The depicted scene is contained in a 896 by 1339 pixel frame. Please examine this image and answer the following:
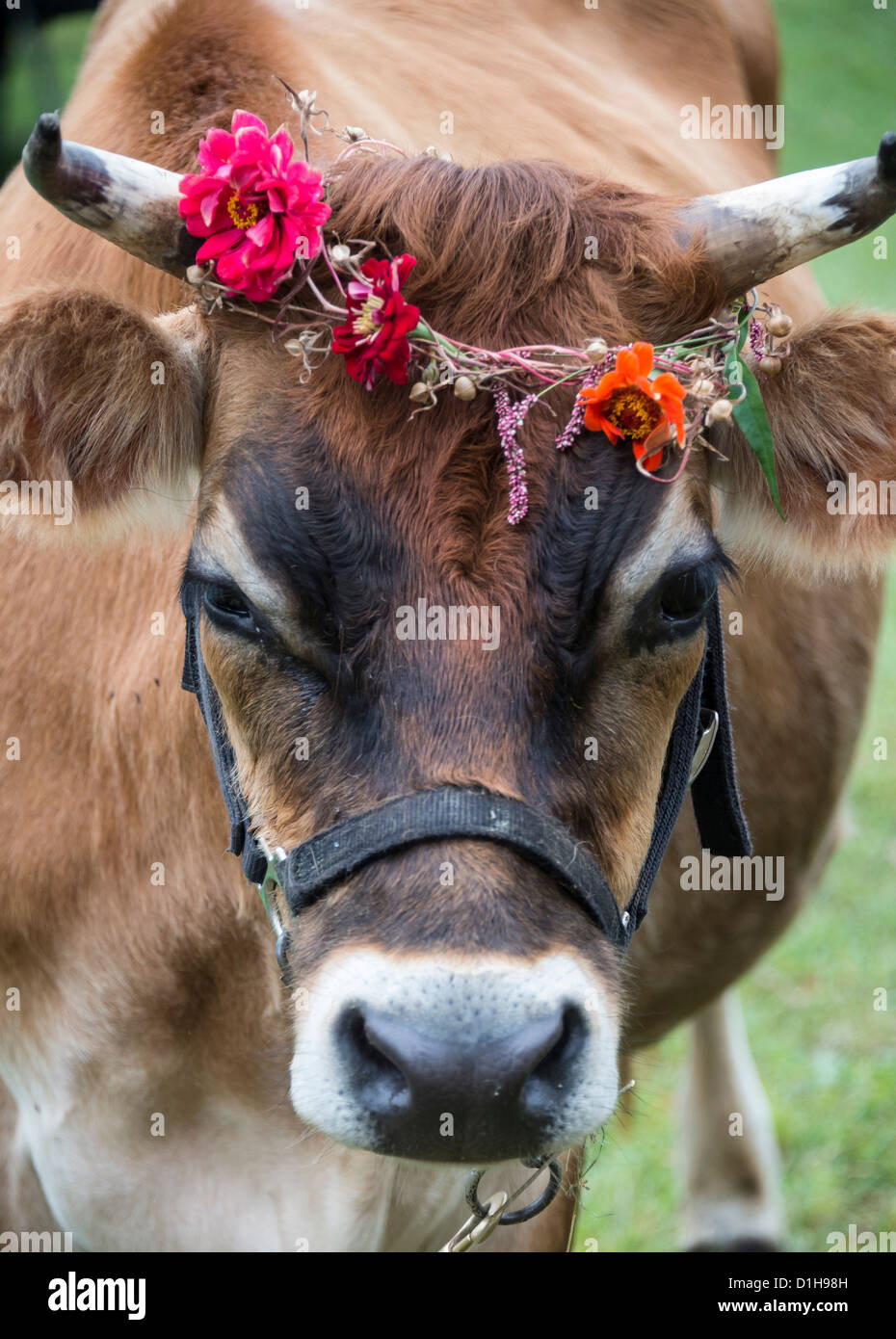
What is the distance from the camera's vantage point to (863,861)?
23.6ft

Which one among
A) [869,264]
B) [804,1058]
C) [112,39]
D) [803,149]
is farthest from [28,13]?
[803,149]

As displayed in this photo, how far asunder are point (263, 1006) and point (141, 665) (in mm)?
775

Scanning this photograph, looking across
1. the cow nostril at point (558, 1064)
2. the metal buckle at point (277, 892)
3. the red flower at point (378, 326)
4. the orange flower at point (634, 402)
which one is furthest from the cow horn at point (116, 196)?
the cow nostril at point (558, 1064)

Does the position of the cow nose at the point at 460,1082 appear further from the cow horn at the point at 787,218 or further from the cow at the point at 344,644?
the cow horn at the point at 787,218

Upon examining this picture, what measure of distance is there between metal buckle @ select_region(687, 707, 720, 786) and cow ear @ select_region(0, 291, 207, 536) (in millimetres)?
1091

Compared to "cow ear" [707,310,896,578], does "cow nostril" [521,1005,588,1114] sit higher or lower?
lower

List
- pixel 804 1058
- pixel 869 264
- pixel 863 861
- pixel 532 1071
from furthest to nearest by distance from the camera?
1. pixel 869 264
2. pixel 863 861
3. pixel 804 1058
4. pixel 532 1071

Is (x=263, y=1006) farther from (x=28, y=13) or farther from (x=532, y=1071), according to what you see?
(x=28, y=13)

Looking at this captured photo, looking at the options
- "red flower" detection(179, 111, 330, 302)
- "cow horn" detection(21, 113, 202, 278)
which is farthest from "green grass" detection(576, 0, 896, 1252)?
"cow horn" detection(21, 113, 202, 278)

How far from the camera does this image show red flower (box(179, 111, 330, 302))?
7.86ft

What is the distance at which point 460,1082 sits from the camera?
6.84 ft

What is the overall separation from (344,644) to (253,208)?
2.41 ft

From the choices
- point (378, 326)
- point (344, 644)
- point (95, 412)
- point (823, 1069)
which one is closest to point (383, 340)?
point (378, 326)

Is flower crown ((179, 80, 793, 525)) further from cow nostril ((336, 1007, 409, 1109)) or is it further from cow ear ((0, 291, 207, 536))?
cow nostril ((336, 1007, 409, 1109))
